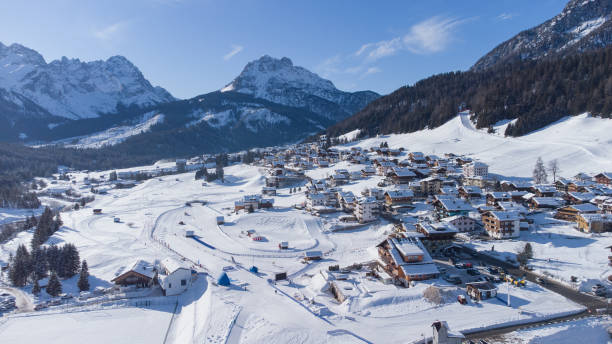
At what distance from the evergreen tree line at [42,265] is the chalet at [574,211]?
55005mm

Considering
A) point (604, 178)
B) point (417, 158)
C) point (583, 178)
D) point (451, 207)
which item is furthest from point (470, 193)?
point (417, 158)

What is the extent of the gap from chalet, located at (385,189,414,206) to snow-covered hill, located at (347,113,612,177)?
24.7 metres

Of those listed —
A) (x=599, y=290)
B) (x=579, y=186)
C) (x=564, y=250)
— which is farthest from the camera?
(x=579, y=186)

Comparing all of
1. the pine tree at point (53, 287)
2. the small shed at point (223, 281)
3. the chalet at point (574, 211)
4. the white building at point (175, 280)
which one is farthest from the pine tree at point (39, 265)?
the chalet at point (574, 211)

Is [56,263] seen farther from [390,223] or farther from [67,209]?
[67,209]

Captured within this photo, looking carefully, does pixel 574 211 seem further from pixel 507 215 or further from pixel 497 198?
pixel 507 215

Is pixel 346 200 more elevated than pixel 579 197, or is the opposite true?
pixel 579 197

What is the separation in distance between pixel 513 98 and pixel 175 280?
10737 cm

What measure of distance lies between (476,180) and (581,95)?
4988 cm

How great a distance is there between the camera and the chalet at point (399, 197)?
56.5 meters

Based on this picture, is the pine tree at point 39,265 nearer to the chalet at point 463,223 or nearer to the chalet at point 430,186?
the chalet at point 463,223

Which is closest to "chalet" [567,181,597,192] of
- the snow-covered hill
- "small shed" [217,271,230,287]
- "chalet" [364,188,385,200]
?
the snow-covered hill

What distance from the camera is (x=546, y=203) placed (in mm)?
48344

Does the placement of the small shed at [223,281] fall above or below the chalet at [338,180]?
below
